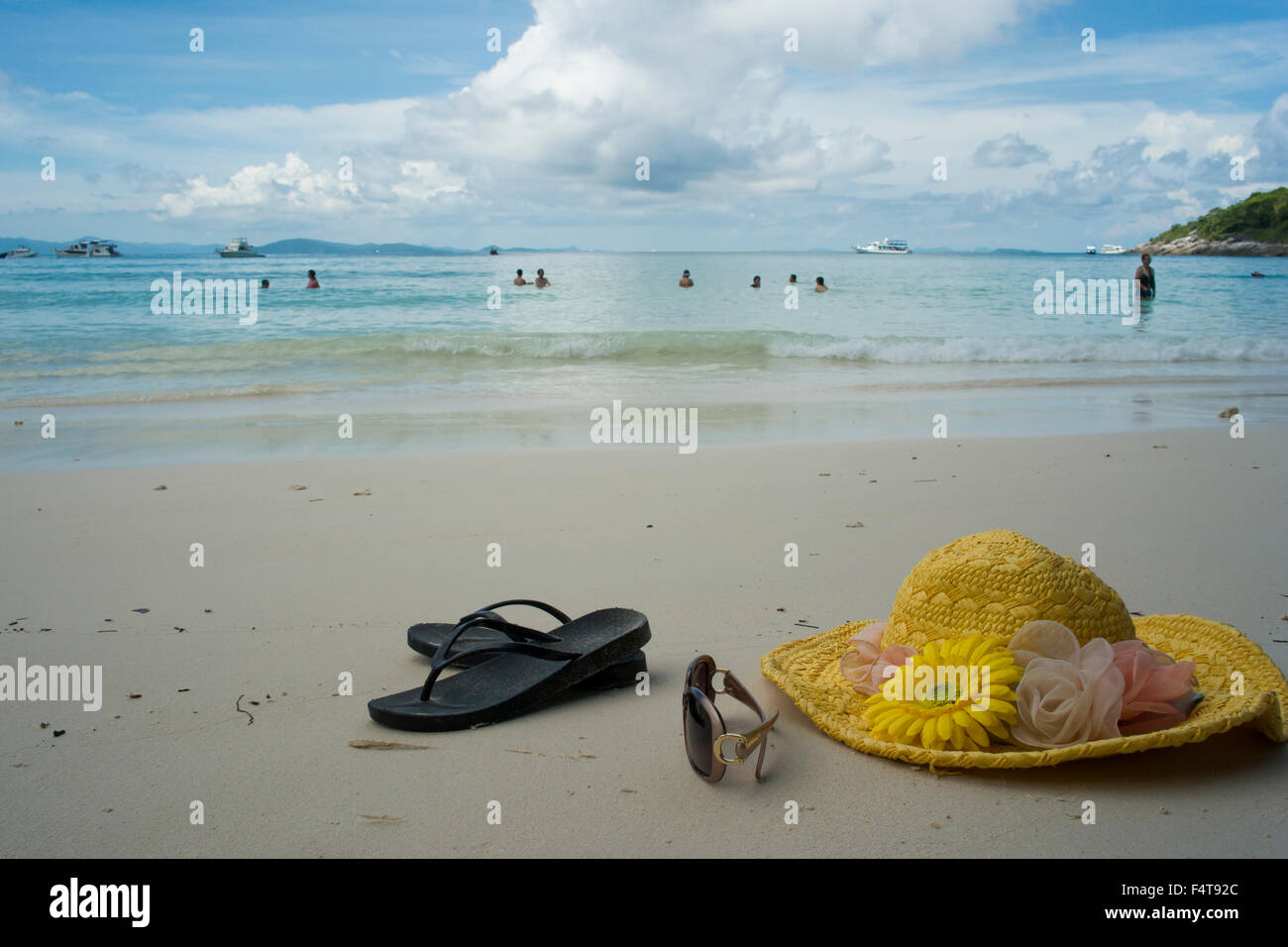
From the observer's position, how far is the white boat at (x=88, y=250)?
53031 millimetres

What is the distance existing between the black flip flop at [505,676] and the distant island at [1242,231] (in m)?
78.2

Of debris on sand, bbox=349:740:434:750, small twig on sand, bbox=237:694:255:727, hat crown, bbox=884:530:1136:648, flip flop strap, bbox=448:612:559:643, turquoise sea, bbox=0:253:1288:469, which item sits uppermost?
turquoise sea, bbox=0:253:1288:469

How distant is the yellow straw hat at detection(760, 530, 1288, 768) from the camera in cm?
215

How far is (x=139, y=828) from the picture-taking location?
210 cm

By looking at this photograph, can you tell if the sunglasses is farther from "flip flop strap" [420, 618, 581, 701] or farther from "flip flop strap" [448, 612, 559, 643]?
"flip flop strap" [448, 612, 559, 643]

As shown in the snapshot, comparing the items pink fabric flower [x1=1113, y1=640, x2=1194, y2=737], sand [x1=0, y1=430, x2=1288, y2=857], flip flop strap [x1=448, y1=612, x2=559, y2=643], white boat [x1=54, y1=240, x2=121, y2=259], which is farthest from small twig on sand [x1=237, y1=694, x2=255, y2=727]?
white boat [x1=54, y1=240, x2=121, y2=259]

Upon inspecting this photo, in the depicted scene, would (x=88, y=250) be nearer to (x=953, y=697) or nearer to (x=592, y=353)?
(x=592, y=353)

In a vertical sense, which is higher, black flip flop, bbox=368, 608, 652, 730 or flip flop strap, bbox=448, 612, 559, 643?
flip flop strap, bbox=448, 612, 559, 643

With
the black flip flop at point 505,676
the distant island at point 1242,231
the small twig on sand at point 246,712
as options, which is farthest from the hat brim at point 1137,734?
the distant island at point 1242,231

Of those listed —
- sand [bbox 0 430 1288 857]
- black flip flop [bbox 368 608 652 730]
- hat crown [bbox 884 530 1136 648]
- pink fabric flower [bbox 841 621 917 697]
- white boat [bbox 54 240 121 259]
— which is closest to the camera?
sand [bbox 0 430 1288 857]

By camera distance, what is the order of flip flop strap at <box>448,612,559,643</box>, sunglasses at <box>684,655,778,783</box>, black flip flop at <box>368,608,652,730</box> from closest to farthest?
sunglasses at <box>684,655,778,783</box> → black flip flop at <box>368,608,652,730</box> → flip flop strap at <box>448,612,559,643</box>

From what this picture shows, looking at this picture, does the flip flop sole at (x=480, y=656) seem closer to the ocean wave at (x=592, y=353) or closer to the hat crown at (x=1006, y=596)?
the hat crown at (x=1006, y=596)

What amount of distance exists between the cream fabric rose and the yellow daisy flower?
4 cm

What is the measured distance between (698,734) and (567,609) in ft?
4.92
